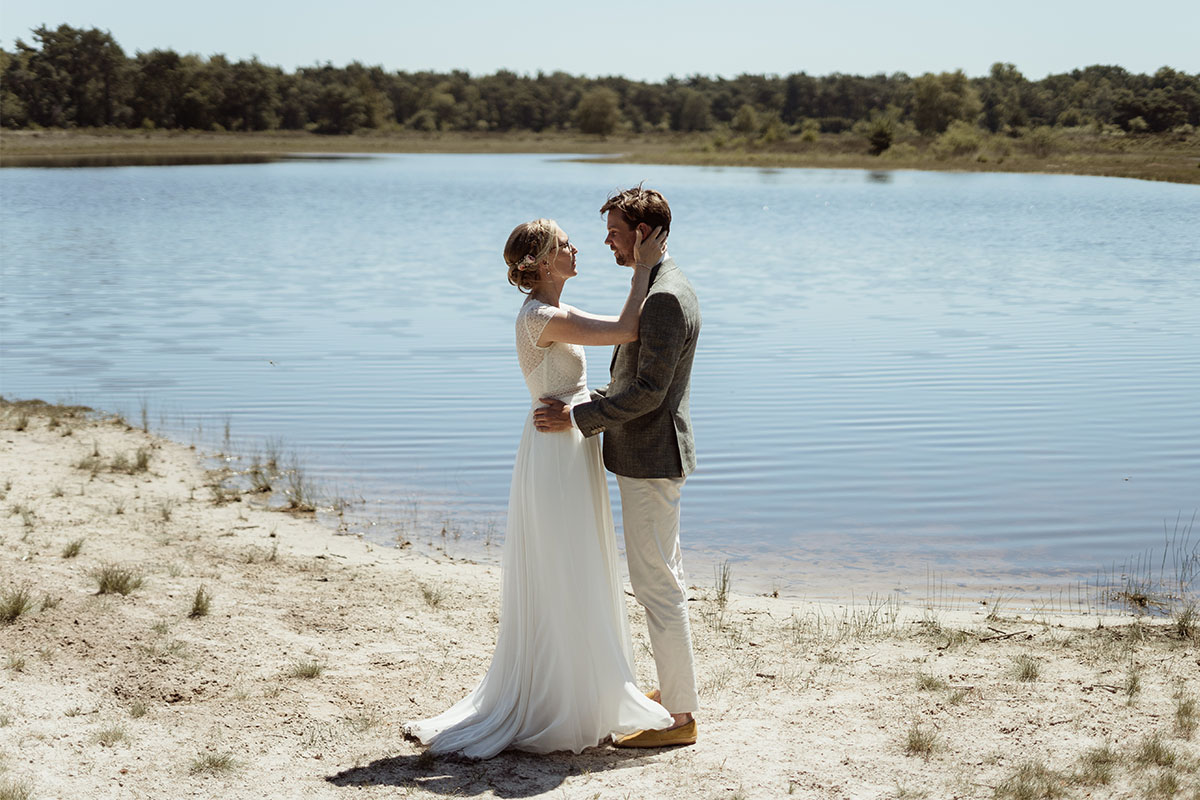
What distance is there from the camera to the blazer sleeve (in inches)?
170

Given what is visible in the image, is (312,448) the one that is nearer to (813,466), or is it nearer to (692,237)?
(813,466)

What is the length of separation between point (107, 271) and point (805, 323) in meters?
14.9

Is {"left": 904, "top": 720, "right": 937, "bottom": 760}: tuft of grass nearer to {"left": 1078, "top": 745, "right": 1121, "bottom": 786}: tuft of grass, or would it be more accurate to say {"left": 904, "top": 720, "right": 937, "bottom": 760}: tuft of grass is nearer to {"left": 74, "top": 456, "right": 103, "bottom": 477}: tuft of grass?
{"left": 1078, "top": 745, "right": 1121, "bottom": 786}: tuft of grass

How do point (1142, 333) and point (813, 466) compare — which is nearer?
point (813, 466)

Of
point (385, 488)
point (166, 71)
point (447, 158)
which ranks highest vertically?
point (166, 71)

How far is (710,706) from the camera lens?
5.09 meters

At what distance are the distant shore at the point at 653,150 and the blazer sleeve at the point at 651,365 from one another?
2077 inches

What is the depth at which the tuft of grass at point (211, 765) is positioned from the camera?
4266 millimetres

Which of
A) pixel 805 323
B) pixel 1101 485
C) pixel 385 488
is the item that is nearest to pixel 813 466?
pixel 1101 485

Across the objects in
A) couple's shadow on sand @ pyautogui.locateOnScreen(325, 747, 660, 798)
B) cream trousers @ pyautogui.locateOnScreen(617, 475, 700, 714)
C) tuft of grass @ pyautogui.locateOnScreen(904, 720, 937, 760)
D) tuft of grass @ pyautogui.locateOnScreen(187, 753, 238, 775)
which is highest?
cream trousers @ pyautogui.locateOnScreen(617, 475, 700, 714)

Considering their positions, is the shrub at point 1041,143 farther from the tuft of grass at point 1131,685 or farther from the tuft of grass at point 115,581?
the tuft of grass at point 115,581

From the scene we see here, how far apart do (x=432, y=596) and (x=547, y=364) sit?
2342mm

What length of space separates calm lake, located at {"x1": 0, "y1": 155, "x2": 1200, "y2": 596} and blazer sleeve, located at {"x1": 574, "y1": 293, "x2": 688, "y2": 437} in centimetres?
313

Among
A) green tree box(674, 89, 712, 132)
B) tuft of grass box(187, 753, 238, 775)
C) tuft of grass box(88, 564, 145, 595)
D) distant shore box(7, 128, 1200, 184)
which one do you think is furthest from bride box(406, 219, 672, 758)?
green tree box(674, 89, 712, 132)
